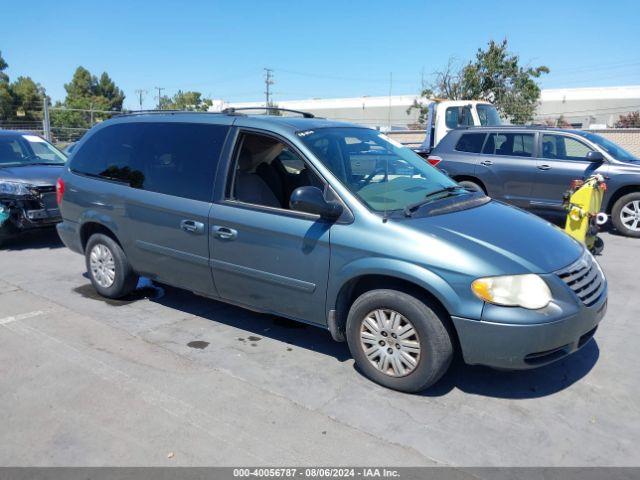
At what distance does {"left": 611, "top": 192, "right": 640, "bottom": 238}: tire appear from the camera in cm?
838

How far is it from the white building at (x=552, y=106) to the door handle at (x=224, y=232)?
45041mm

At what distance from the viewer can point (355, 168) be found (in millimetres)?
4035

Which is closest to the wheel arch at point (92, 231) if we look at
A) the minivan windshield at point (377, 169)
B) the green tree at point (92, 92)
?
the minivan windshield at point (377, 169)

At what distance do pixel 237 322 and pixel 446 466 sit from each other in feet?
8.30

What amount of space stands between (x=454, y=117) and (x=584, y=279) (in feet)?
33.0

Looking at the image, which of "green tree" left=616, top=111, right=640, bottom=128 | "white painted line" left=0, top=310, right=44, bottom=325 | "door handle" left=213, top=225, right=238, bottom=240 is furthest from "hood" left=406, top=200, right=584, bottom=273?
"green tree" left=616, top=111, right=640, bottom=128

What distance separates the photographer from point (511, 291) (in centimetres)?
313

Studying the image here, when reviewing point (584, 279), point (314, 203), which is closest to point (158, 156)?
point (314, 203)

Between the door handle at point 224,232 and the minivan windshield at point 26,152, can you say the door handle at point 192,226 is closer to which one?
the door handle at point 224,232

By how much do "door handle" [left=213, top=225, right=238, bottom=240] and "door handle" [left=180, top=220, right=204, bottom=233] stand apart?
0.16 m

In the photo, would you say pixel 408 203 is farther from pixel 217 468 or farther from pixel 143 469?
pixel 143 469

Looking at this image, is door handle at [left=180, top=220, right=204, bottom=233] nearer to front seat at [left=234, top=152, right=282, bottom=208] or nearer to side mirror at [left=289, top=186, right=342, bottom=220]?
front seat at [left=234, top=152, right=282, bottom=208]

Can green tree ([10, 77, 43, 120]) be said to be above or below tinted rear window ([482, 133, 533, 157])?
above

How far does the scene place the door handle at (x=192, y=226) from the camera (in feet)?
14.0
